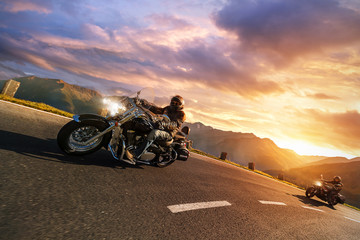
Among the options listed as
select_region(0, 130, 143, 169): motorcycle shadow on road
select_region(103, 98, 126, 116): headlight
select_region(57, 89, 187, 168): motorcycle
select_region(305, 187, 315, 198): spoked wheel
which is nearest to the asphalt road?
select_region(0, 130, 143, 169): motorcycle shadow on road

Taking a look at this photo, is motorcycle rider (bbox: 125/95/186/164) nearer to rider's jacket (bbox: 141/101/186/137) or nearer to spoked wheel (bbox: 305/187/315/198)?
rider's jacket (bbox: 141/101/186/137)

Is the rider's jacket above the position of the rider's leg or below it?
above

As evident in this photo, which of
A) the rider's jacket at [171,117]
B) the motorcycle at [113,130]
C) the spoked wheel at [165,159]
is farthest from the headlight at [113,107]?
the spoked wheel at [165,159]

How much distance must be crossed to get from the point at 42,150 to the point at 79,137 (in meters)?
0.73

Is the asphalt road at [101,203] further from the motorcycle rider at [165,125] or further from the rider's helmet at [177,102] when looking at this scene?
the rider's helmet at [177,102]

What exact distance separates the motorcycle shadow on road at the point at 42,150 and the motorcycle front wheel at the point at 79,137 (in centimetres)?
18

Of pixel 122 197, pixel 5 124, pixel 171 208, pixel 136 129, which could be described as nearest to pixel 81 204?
pixel 122 197

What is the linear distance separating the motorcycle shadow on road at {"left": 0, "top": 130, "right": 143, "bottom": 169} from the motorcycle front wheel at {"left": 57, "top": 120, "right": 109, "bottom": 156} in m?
0.18

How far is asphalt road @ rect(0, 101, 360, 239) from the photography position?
2.05 metres

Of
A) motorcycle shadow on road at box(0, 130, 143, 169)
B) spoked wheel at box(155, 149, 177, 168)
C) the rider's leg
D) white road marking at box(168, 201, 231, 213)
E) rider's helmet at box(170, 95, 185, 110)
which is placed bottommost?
white road marking at box(168, 201, 231, 213)

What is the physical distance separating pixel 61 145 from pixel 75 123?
0.54m

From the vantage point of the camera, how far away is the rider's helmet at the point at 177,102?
236 inches

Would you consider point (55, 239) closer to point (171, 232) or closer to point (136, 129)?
point (171, 232)

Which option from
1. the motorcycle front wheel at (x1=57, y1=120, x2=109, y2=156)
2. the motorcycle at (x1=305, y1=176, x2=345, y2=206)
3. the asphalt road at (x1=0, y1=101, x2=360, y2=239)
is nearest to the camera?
the asphalt road at (x1=0, y1=101, x2=360, y2=239)
